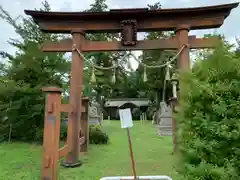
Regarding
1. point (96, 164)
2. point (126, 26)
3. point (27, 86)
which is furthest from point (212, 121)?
point (27, 86)

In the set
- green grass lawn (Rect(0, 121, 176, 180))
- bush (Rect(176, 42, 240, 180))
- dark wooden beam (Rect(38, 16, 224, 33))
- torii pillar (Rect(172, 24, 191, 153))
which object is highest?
dark wooden beam (Rect(38, 16, 224, 33))

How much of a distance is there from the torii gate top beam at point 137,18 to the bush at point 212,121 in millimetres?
3288

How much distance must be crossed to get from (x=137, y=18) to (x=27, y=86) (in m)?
3.87

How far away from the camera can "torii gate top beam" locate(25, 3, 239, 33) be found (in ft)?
15.1

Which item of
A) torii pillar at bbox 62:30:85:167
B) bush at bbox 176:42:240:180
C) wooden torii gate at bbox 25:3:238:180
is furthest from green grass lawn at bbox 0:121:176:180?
bush at bbox 176:42:240:180

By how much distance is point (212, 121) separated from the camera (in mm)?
1512

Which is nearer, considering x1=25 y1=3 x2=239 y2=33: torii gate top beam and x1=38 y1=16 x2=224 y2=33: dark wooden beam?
x1=25 y1=3 x2=239 y2=33: torii gate top beam

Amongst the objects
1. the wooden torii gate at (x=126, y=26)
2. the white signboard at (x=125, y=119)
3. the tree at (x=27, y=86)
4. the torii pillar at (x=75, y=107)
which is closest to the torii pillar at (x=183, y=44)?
the wooden torii gate at (x=126, y=26)

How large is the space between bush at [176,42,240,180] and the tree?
227 inches

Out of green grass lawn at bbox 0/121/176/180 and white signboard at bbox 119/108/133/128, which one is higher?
white signboard at bbox 119/108/133/128

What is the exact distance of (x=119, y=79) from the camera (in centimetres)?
1884

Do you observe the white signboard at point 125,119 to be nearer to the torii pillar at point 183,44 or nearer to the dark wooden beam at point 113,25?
the torii pillar at point 183,44

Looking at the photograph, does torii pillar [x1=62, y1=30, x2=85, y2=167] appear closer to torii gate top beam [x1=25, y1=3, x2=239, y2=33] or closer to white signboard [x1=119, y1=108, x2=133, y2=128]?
torii gate top beam [x1=25, y1=3, x2=239, y2=33]

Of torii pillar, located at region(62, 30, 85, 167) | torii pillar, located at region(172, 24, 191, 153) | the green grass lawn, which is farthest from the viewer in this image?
torii pillar, located at region(172, 24, 191, 153)
